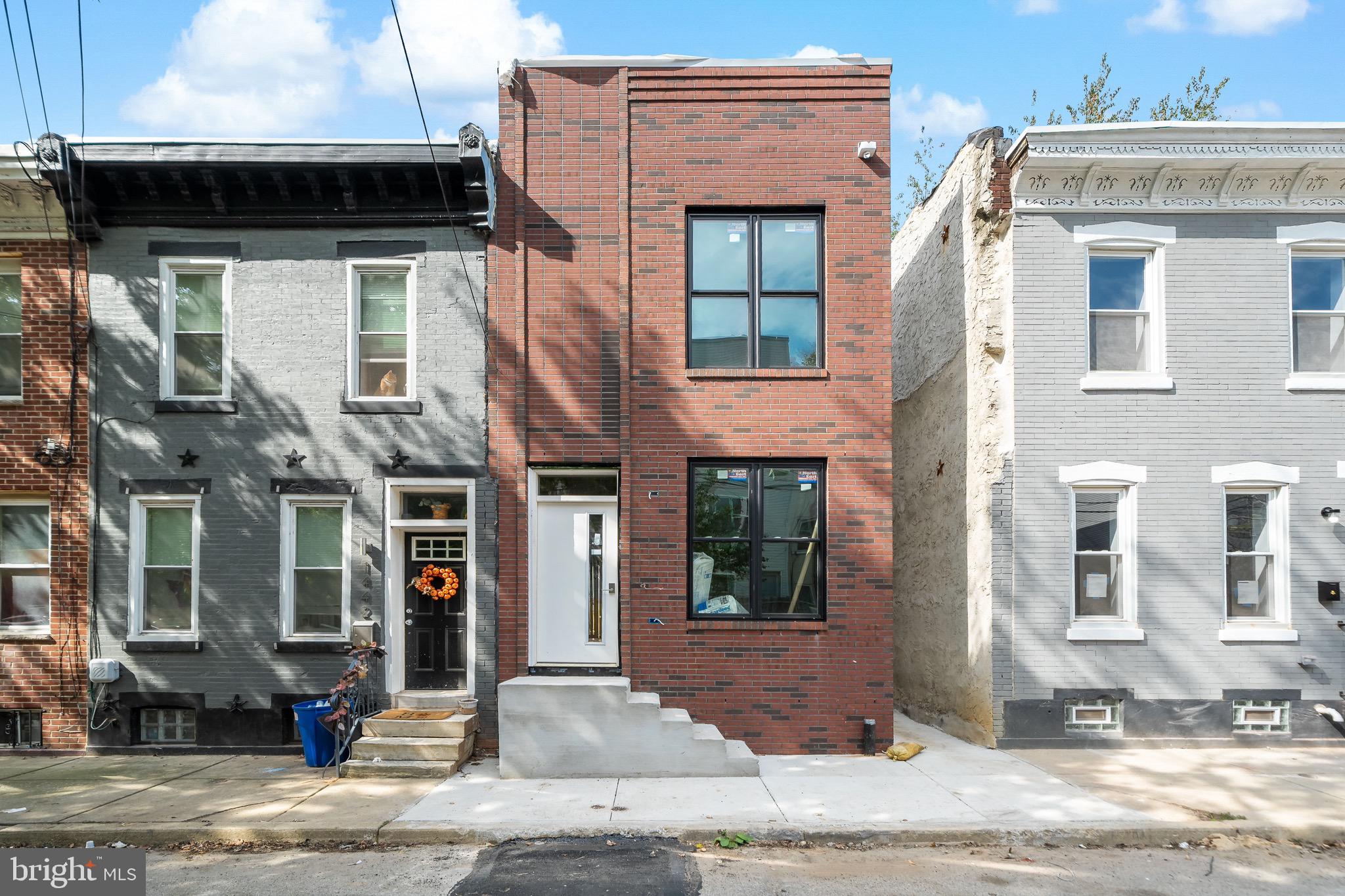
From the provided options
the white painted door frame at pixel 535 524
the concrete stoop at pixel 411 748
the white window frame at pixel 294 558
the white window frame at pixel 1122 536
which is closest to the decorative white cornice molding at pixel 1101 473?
the white window frame at pixel 1122 536

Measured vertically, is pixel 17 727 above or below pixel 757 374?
below

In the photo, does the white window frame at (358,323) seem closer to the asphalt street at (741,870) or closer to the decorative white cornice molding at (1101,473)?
the asphalt street at (741,870)

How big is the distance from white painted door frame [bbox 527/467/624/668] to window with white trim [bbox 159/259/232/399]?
4020mm

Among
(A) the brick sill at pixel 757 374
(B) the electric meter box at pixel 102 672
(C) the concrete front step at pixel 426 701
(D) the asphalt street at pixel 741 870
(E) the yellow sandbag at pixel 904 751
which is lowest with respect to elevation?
(E) the yellow sandbag at pixel 904 751

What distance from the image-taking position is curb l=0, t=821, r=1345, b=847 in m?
6.55

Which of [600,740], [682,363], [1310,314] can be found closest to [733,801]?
[600,740]

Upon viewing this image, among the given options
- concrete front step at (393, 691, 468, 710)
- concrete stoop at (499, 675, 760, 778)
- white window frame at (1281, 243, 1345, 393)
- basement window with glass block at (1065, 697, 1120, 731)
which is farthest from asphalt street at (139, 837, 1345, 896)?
white window frame at (1281, 243, 1345, 393)

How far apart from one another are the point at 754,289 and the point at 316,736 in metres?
7.02

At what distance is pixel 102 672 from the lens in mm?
9164

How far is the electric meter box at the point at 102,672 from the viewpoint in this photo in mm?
9156

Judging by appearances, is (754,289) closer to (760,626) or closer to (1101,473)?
(760,626)

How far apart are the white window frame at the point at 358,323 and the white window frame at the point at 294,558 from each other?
1278 millimetres

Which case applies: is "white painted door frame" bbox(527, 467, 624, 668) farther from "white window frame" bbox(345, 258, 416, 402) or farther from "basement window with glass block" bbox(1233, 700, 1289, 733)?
"basement window with glass block" bbox(1233, 700, 1289, 733)

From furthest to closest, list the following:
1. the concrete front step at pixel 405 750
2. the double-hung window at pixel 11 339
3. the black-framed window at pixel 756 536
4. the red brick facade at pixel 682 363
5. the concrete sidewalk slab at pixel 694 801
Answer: the double-hung window at pixel 11 339 < the black-framed window at pixel 756 536 < the red brick facade at pixel 682 363 < the concrete front step at pixel 405 750 < the concrete sidewalk slab at pixel 694 801
